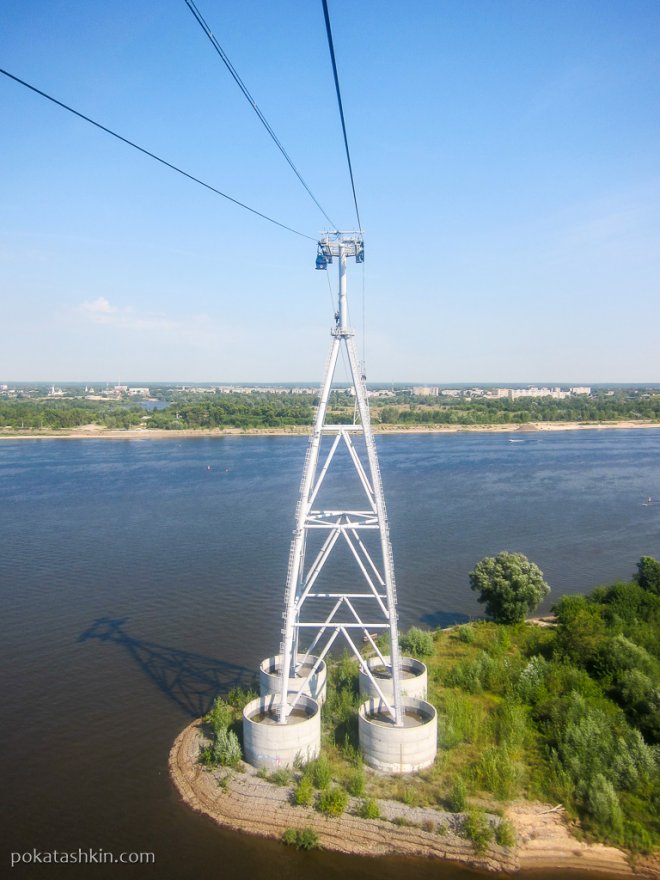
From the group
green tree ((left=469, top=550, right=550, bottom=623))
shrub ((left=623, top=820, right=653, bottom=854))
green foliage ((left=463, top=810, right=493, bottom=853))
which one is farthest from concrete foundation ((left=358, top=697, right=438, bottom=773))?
green tree ((left=469, top=550, right=550, bottom=623))

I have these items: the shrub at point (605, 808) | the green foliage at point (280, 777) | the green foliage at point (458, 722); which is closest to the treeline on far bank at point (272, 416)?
the green foliage at point (458, 722)

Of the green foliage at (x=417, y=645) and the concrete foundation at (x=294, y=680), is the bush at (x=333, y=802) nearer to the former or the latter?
the concrete foundation at (x=294, y=680)

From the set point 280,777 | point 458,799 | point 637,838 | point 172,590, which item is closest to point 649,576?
point 637,838

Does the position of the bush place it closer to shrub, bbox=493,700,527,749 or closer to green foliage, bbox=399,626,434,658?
shrub, bbox=493,700,527,749

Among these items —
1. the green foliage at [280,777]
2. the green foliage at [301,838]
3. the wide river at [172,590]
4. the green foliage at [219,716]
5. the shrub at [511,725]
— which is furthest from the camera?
the green foliage at [219,716]

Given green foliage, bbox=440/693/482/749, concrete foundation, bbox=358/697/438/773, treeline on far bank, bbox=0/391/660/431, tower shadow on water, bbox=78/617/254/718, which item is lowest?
tower shadow on water, bbox=78/617/254/718

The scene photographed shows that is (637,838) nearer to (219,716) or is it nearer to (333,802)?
(333,802)
